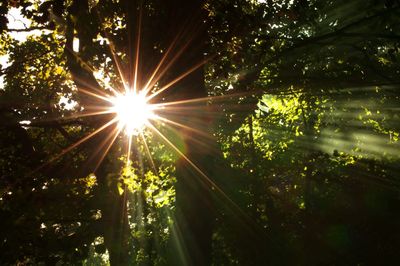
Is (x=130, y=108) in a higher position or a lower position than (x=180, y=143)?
Result: higher

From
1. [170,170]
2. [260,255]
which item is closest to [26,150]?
[170,170]

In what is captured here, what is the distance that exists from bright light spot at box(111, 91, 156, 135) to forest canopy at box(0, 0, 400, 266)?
2.0 inches

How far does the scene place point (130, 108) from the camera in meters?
7.14

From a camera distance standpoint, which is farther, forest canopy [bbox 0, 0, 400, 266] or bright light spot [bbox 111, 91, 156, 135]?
bright light spot [bbox 111, 91, 156, 135]

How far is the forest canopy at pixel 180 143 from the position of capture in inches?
209

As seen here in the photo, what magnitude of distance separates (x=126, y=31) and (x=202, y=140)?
9.09ft

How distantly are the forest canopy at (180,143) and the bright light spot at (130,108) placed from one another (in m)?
0.05

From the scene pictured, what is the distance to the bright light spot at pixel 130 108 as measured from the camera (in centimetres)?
655

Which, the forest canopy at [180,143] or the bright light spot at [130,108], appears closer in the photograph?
the forest canopy at [180,143]

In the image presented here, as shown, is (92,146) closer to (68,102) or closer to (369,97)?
(68,102)

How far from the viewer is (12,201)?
4.94 m

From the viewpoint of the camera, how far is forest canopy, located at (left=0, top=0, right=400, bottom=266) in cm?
530

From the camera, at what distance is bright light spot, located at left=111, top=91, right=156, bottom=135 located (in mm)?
6555

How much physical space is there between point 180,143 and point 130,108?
207cm
